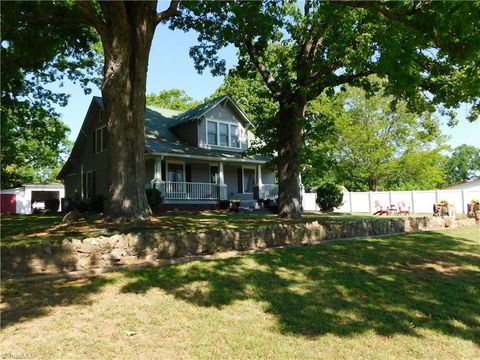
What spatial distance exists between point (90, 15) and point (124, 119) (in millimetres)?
2829

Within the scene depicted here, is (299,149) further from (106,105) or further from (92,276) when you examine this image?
(92,276)

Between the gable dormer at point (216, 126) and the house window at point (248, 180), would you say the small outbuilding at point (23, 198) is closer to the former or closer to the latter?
the gable dormer at point (216, 126)

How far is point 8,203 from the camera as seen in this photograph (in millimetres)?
36562

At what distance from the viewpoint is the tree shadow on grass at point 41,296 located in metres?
4.88

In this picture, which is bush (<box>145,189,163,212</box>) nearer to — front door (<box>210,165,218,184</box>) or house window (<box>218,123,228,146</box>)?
front door (<box>210,165,218,184</box>)

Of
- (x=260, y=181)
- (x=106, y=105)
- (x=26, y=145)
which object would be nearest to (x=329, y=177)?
(x=260, y=181)

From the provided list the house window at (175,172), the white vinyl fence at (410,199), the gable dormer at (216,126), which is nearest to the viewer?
the house window at (175,172)

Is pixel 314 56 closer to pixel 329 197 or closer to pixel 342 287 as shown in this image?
pixel 342 287

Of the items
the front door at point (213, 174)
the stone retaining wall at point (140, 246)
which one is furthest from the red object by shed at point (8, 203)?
the stone retaining wall at point (140, 246)

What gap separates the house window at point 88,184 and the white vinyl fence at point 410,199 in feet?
51.4

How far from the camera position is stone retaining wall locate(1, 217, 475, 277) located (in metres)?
6.55

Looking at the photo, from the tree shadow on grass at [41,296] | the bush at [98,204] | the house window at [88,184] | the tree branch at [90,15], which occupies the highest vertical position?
the tree branch at [90,15]

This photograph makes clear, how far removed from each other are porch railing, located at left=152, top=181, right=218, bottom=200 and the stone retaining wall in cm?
1218

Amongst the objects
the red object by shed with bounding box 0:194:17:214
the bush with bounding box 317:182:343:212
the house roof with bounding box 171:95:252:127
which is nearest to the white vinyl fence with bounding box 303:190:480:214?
the bush with bounding box 317:182:343:212
